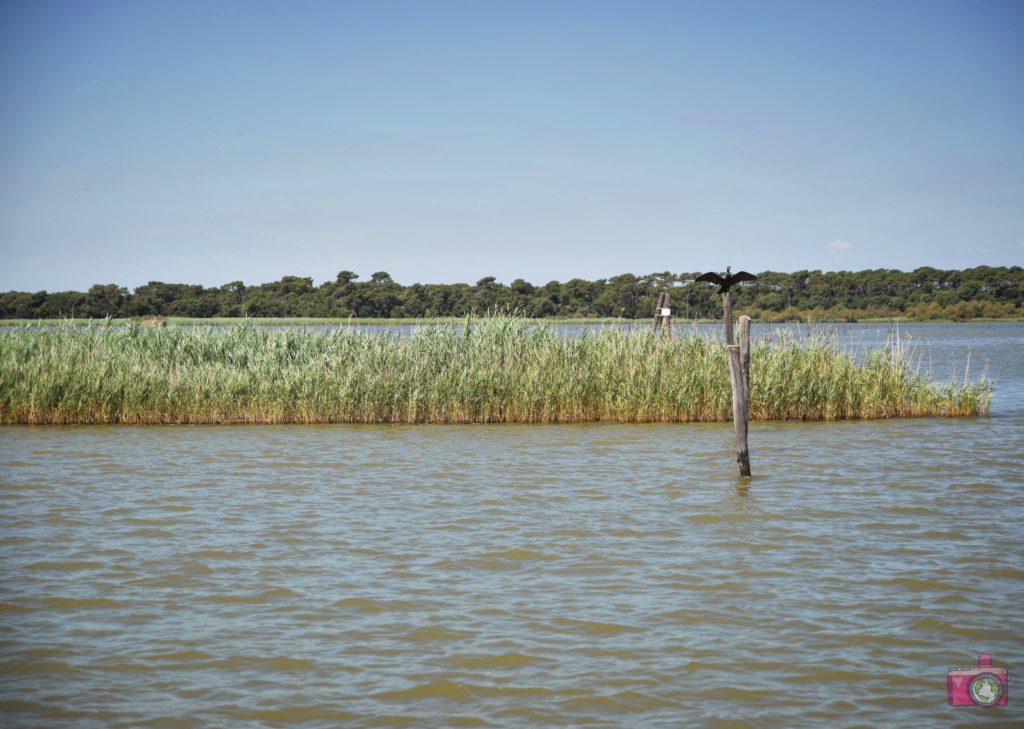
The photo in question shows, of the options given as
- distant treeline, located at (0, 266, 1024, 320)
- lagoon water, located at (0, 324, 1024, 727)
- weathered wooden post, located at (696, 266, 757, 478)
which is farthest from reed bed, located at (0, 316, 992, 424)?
distant treeline, located at (0, 266, 1024, 320)

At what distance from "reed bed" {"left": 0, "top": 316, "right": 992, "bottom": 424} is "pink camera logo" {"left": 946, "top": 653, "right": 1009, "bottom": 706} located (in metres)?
13.9

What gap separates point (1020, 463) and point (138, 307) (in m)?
83.0

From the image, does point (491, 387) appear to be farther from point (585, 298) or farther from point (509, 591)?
point (585, 298)

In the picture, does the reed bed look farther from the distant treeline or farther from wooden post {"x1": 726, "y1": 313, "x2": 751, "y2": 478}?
the distant treeline

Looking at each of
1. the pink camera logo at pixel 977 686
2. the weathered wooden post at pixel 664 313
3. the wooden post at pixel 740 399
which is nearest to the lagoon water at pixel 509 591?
the pink camera logo at pixel 977 686

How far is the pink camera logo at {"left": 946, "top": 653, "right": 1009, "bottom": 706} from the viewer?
5789mm

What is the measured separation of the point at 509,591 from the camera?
8.09 metres

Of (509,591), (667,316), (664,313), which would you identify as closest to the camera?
(509,591)

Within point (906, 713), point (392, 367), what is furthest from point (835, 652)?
point (392, 367)

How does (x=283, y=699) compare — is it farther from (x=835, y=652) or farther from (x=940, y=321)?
(x=940, y=321)

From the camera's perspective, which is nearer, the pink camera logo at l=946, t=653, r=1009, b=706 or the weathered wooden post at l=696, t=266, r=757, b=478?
the pink camera logo at l=946, t=653, r=1009, b=706

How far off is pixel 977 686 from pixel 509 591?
3.63 meters

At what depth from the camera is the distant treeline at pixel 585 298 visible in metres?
87.0

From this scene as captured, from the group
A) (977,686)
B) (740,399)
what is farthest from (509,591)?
(740,399)
